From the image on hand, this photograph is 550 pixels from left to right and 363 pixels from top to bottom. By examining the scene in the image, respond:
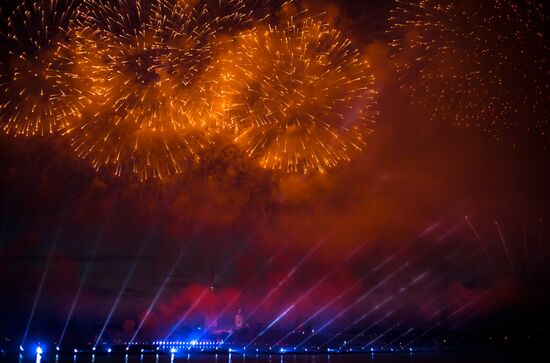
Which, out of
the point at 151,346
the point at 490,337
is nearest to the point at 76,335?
the point at 151,346

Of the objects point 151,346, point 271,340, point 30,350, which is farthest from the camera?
point 271,340

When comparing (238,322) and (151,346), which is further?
(238,322)

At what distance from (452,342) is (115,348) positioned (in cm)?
11034

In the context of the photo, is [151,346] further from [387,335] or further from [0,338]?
[387,335]

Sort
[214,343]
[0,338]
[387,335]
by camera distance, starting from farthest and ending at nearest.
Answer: [387,335] → [214,343] → [0,338]

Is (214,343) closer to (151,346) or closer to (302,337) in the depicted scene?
(151,346)

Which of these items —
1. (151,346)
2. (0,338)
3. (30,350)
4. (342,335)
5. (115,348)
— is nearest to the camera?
(30,350)

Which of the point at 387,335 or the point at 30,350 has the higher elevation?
the point at 387,335

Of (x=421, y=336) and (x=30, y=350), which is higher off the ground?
(x=421, y=336)

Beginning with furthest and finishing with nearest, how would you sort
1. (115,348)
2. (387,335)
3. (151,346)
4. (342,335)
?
(387,335) → (342,335) → (151,346) → (115,348)

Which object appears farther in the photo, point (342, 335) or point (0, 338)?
point (342, 335)

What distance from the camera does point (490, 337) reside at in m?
195

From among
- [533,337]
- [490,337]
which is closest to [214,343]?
[490,337]

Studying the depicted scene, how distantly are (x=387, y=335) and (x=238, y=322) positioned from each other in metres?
77.0
